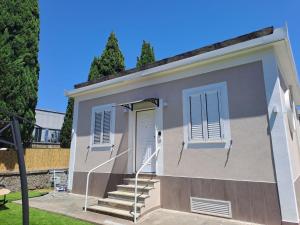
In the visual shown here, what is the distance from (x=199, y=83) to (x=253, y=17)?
406 centimetres

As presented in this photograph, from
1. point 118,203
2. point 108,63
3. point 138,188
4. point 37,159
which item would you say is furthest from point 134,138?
point 108,63

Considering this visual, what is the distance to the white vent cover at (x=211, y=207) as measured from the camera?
6035 millimetres

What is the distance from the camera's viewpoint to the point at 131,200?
265 inches

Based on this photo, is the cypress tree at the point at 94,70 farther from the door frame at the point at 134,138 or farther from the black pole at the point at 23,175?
the black pole at the point at 23,175

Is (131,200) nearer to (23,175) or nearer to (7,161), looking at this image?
(23,175)

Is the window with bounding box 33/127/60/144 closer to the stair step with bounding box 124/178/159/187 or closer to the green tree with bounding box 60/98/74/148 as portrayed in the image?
the green tree with bounding box 60/98/74/148

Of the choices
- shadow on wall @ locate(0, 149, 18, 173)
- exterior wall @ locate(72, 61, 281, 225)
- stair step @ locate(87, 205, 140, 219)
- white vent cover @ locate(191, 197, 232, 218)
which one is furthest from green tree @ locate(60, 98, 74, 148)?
white vent cover @ locate(191, 197, 232, 218)

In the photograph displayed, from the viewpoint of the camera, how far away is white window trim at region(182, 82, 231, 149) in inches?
252

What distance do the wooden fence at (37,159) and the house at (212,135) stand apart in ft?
16.5

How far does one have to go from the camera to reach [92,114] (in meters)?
10.1

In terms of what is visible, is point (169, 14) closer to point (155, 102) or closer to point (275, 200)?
point (155, 102)

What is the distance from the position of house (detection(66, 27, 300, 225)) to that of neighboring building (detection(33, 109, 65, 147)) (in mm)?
17462

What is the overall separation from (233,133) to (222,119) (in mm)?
518

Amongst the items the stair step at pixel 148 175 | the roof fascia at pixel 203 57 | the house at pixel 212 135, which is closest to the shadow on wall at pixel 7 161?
the house at pixel 212 135
